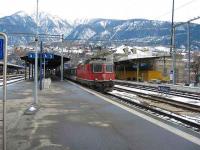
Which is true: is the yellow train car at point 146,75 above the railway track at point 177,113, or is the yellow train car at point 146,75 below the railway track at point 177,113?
above

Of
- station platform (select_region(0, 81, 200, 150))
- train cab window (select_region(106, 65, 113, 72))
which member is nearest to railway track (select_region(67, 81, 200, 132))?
station platform (select_region(0, 81, 200, 150))

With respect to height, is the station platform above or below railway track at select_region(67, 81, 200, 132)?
above

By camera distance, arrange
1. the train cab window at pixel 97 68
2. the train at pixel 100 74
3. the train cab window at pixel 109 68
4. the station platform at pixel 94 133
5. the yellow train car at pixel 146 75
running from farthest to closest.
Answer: the yellow train car at pixel 146 75, the train cab window at pixel 109 68, the train cab window at pixel 97 68, the train at pixel 100 74, the station platform at pixel 94 133

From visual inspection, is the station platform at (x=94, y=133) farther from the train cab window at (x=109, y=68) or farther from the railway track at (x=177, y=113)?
the train cab window at (x=109, y=68)

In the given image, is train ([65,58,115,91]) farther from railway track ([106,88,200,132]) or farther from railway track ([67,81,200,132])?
railway track ([67,81,200,132])

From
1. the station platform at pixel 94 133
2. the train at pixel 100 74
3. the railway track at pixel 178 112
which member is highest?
the train at pixel 100 74

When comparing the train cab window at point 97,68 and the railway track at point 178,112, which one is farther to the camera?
the train cab window at point 97,68

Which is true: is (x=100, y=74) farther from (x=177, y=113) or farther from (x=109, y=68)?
(x=177, y=113)

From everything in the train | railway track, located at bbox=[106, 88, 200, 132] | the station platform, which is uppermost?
the train

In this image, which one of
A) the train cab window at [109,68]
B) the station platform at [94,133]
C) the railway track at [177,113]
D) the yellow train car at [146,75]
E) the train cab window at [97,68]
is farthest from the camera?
the yellow train car at [146,75]

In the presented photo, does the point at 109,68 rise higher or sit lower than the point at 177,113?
higher

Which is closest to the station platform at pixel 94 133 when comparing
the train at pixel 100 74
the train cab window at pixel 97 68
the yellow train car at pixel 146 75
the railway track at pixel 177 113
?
the railway track at pixel 177 113

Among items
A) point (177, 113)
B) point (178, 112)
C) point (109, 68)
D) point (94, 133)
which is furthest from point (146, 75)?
point (94, 133)

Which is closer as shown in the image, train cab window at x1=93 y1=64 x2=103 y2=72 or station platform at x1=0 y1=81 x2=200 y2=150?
station platform at x1=0 y1=81 x2=200 y2=150
